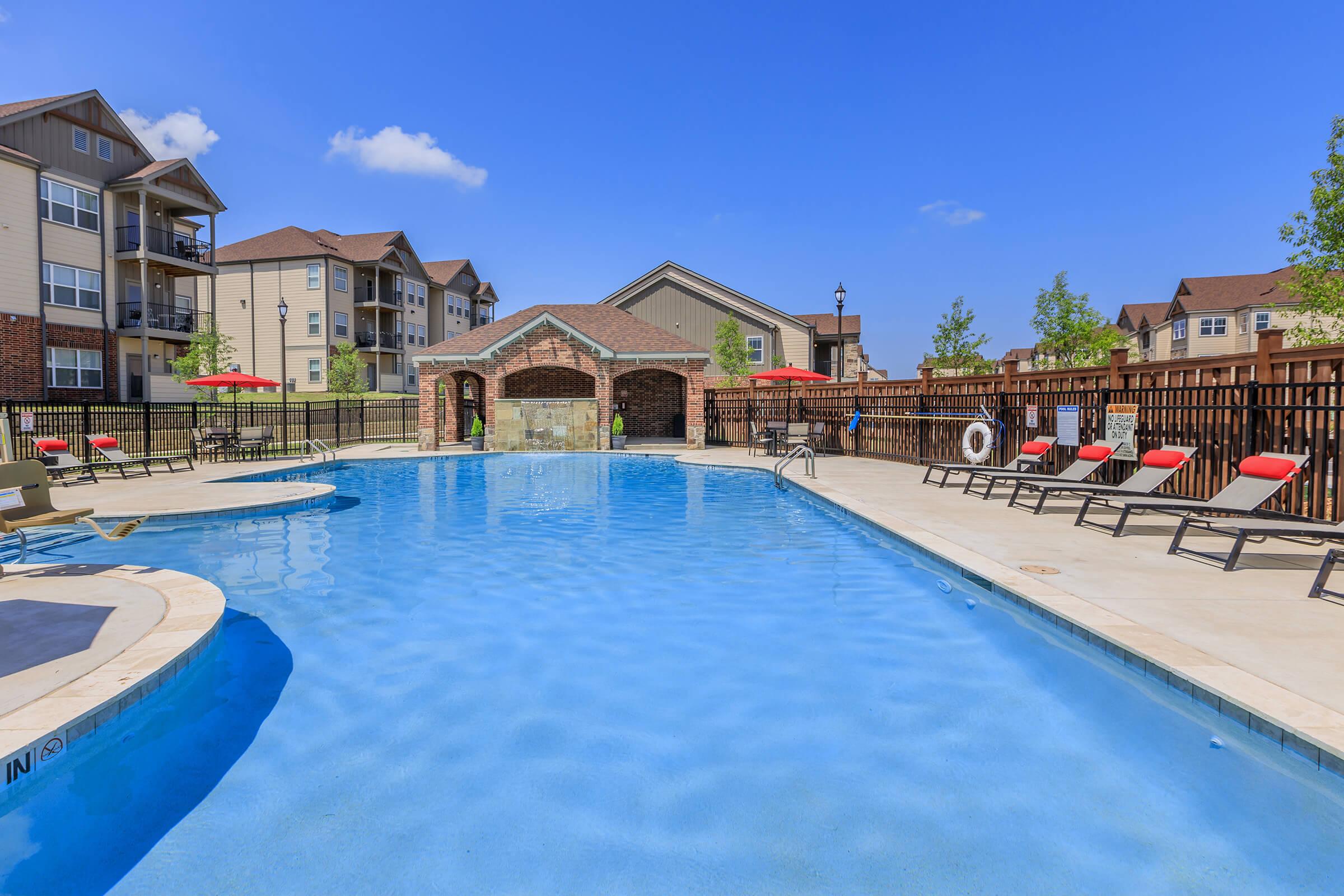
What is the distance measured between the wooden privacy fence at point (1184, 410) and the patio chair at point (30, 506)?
1254cm

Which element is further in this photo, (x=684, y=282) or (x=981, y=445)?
(x=684, y=282)

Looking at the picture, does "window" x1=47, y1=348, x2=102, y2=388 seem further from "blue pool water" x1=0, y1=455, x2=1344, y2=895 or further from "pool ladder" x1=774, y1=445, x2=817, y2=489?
"pool ladder" x1=774, y1=445, x2=817, y2=489

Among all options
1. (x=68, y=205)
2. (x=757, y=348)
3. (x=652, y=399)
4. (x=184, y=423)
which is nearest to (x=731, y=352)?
(x=757, y=348)

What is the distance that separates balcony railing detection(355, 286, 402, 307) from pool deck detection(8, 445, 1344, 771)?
33.2 m

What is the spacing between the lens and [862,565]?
7.72 meters

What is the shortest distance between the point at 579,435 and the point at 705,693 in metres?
19.6

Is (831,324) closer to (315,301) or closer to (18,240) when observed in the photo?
(315,301)

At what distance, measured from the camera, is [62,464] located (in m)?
12.5

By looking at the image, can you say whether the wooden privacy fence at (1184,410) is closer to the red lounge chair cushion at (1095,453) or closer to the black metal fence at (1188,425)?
the black metal fence at (1188,425)

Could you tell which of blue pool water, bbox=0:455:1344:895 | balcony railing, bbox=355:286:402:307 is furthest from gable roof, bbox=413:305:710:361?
balcony railing, bbox=355:286:402:307

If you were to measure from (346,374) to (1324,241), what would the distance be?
132 feet

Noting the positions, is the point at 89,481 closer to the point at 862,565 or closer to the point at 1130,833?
the point at 862,565

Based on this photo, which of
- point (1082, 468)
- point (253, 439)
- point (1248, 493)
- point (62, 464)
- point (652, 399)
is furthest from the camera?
point (652, 399)

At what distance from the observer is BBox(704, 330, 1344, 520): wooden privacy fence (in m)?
7.88
